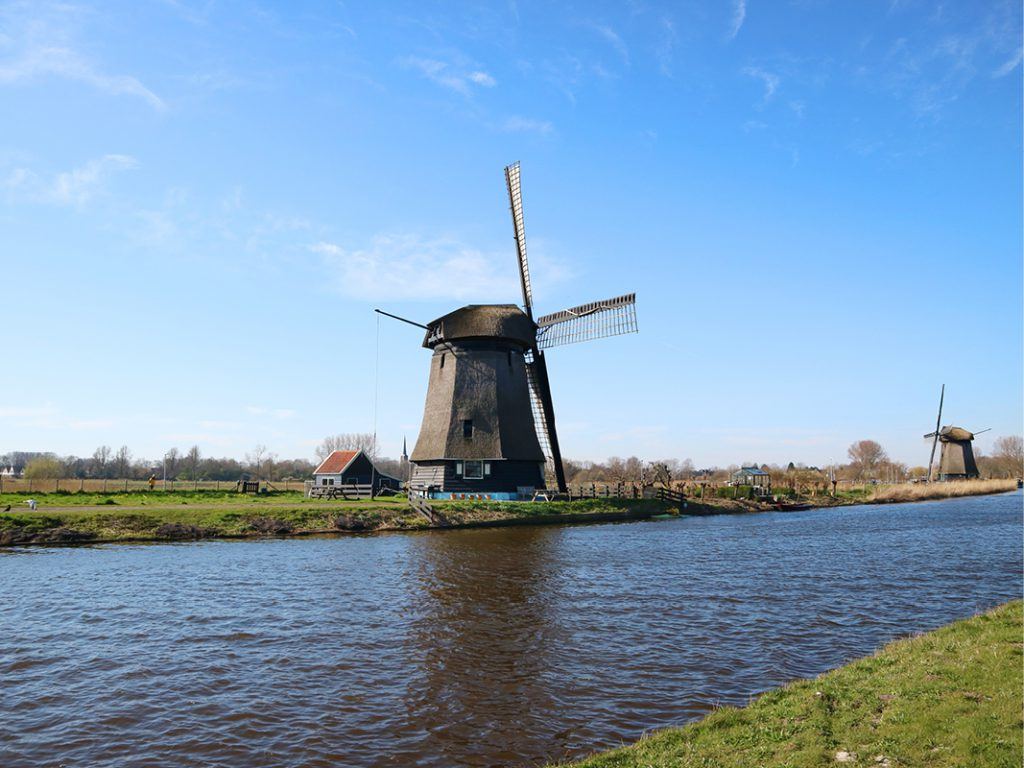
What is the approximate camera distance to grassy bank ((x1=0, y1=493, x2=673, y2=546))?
25469 millimetres

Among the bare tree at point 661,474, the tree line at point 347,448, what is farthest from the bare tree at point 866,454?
the bare tree at point 661,474

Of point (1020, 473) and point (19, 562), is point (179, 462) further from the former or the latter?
point (1020, 473)

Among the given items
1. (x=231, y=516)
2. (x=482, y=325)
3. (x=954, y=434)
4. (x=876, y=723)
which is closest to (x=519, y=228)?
(x=482, y=325)

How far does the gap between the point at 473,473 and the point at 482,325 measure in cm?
820

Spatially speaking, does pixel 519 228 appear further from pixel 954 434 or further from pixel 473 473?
pixel 954 434

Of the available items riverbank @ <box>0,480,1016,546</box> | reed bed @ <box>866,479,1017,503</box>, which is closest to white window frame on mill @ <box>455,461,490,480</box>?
riverbank @ <box>0,480,1016,546</box>

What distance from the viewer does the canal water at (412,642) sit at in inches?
328

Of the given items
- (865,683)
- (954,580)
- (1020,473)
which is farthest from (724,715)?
(1020,473)

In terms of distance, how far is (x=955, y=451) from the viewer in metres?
92.4

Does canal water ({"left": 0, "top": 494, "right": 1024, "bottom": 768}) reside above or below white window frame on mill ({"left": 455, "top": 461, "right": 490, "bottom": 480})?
below

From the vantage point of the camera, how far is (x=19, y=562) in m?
20.5

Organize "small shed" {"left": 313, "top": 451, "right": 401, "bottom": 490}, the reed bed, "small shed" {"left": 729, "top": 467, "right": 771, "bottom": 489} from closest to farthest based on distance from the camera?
"small shed" {"left": 313, "top": 451, "right": 401, "bottom": 490} < the reed bed < "small shed" {"left": 729, "top": 467, "right": 771, "bottom": 489}

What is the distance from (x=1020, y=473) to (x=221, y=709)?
517 ft

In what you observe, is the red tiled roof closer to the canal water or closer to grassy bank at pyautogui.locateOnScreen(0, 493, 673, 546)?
grassy bank at pyautogui.locateOnScreen(0, 493, 673, 546)
